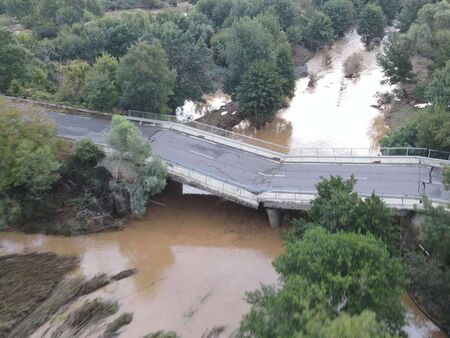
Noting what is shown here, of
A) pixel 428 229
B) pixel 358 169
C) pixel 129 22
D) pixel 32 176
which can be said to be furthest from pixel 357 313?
pixel 129 22

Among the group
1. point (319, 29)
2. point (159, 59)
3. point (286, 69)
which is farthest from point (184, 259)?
point (319, 29)

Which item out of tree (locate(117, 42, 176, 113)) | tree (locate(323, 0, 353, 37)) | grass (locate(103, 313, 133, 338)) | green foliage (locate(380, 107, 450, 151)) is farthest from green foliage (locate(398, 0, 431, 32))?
grass (locate(103, 313, 133, 338))

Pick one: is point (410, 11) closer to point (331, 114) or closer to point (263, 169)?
point (331, 114)

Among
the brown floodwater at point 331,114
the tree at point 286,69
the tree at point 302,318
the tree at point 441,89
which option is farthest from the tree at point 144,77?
the tree at point 302,318

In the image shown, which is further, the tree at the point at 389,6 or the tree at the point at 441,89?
the tree at the point at 389,6

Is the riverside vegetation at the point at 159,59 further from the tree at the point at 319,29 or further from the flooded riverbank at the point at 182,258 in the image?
the flooded riverbank at the point at 182,258

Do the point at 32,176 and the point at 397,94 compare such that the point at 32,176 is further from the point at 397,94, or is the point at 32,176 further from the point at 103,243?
the point at 397,94
